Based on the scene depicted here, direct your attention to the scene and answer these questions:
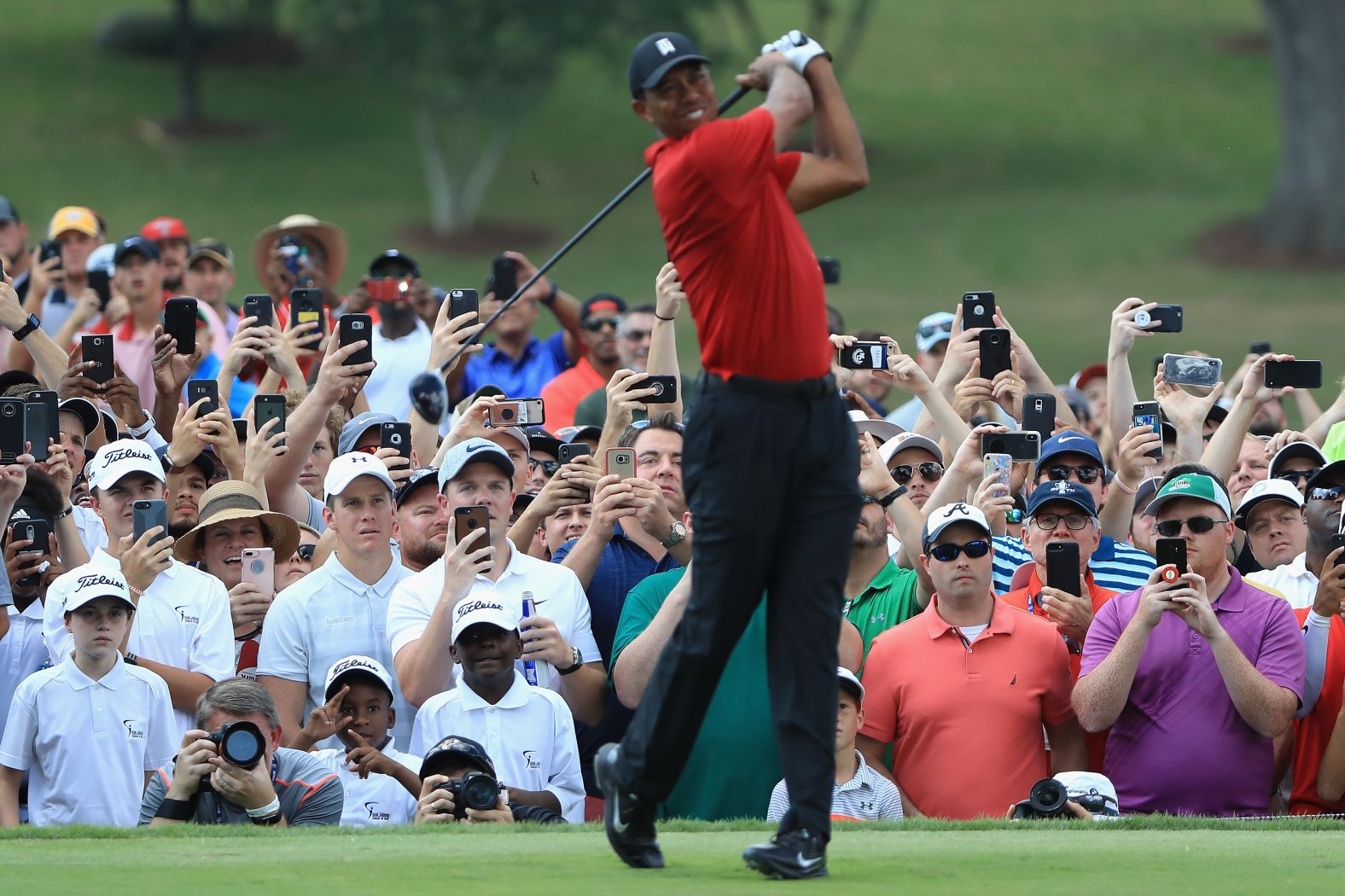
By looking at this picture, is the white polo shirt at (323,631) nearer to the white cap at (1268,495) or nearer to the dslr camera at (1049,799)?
the dslr camera at (1049,799)

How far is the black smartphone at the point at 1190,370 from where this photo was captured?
10.9m

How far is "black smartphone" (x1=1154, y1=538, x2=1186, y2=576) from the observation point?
8.09m

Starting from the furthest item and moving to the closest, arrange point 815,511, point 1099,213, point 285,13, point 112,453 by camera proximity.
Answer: point 285,13
point 1099,213
point 112,453
point 815,511

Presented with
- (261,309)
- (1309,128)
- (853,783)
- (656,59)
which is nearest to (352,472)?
(261,309)

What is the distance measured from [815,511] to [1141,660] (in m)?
2.96

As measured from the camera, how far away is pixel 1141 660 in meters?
8.38

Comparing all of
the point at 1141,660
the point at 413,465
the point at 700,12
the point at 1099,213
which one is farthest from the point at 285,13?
the point at 1141,660

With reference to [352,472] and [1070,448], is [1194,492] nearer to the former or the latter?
[1070,448]

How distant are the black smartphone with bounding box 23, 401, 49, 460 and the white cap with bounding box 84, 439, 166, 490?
1.04 ft

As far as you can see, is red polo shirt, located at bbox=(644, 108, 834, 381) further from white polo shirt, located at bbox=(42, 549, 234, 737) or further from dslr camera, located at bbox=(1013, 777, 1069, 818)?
white polo shirt, located at bbox=(42, 549, 234, 737)

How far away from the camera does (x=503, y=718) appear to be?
8359 mm

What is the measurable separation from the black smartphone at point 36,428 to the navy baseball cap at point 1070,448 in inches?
176

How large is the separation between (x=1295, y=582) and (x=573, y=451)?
332cm

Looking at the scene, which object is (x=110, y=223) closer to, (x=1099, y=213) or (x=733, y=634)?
(x=1099, y=213)
